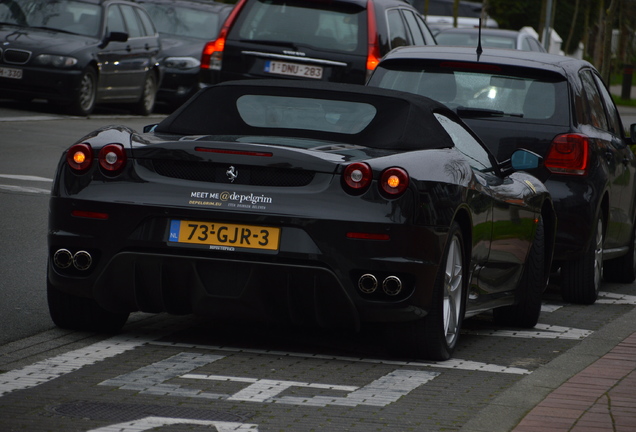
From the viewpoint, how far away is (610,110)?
11.1 m

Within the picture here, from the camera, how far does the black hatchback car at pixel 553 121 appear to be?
9617mm

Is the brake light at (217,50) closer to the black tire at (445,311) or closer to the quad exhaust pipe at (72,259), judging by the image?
the black tire at (445,311)

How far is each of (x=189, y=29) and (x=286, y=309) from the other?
804 inches

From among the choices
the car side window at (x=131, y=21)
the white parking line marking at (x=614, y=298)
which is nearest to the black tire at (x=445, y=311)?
the white parking line marking at (x=614, y=298)

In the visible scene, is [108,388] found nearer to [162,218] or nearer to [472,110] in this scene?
[162,218]

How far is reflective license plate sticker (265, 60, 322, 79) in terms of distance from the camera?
15.8 meters

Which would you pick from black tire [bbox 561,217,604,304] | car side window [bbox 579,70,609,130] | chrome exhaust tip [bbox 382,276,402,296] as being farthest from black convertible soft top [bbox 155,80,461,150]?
car side window [bbox 579,70,609,130]

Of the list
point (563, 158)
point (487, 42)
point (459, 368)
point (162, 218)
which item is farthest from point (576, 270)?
point (487, 42)

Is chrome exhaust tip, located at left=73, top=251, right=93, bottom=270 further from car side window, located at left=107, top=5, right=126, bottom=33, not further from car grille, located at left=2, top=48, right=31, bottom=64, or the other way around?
car side window, located at left=107, top=5, right=126, bottom=33

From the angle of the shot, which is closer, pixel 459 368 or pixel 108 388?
pixel 108 388

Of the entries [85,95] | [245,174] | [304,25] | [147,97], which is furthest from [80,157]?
[147,97]

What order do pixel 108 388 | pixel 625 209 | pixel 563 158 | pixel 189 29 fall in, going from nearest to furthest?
1. pixel 108 388
2. pixel 563 158
3. pixel 625 209
4. pixel 189 29

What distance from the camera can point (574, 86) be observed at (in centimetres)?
989

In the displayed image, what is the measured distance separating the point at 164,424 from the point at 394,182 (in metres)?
1.78
